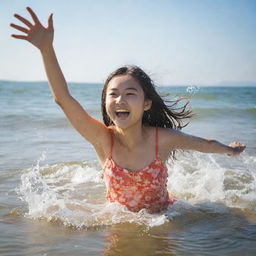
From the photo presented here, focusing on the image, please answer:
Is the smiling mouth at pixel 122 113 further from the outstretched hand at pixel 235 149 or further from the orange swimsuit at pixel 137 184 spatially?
the outstretched hand at pixel 235 149

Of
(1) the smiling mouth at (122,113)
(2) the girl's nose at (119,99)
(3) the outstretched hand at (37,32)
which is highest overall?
(3) the outstretched hand at (37,32)

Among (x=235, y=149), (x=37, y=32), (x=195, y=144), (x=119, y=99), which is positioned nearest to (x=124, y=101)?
(x=119, y=99)

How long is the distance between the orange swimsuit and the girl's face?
325 millimetres

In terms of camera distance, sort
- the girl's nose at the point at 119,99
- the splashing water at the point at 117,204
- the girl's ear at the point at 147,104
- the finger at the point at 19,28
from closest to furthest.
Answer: the finger at the point at 19,28
the girl's nose at the point at 119,99
the splashing water at the point at 117,204
the girl's ear at the point at 147,104

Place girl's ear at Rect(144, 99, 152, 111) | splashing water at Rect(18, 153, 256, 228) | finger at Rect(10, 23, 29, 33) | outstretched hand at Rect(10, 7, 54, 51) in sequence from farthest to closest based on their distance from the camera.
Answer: girl's ear at Rect(144, 99, 152, 111) → splashing water at Rect(18, 153, 256, 228) → outstretched hand at Rect(10, 7, 54, 51) → finger at Rect(10, 23, 29, 33)

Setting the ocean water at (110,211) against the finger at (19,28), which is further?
the ocean water at (110,211)

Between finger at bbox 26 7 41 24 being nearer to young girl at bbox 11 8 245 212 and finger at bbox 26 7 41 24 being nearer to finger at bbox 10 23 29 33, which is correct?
finger at bbox 10 23 29 33

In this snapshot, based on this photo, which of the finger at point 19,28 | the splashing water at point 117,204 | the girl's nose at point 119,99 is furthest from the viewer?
the splashing water at point 117,204

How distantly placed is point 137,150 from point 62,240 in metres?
1.09

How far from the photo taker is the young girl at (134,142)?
3502 millimetres

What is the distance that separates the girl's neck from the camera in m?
3.70

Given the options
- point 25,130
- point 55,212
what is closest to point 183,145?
point 55,212

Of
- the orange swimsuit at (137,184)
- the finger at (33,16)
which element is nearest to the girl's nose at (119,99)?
the orange swimsuit at (137,184)

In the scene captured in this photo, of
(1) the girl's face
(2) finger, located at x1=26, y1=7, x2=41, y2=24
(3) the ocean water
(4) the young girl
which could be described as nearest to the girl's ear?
(4) the young girl
